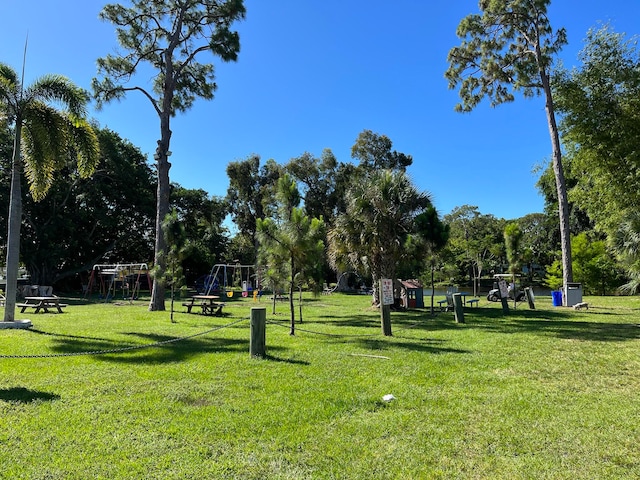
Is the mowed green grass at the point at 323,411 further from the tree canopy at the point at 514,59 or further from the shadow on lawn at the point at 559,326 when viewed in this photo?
the tree canopy at the point at 514,59

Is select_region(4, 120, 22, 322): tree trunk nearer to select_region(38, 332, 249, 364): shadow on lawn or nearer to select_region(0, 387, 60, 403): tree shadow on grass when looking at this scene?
select_region(38, 332, 249, 364): shadow on lawn

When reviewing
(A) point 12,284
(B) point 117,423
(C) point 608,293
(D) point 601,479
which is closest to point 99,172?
(A) point 12,284

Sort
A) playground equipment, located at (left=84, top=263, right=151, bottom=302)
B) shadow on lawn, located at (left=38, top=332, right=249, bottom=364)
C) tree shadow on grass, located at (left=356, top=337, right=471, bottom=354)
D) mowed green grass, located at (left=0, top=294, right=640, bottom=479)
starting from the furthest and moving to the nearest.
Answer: playground equipment, located at (left=84, top=263, right=151, bottom=302)
tree shadow on grass, located at (left=356, top=337, right=471, bottom=354)
shadow on lawn, located at (left=38, top=332, right=249, bottom=364)
mowed green grass, located at (left=0, top=294, right=640, bottom=479)

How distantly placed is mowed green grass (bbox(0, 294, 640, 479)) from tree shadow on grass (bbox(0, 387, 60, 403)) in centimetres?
3

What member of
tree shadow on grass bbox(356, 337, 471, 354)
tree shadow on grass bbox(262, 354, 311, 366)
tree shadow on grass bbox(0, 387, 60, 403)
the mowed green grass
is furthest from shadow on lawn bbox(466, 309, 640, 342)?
tree shadow on grass bbox(0, 387, 60, 403)

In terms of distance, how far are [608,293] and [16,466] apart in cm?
3791

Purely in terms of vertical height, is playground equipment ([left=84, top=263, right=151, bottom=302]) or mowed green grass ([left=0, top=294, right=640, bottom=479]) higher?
playground equipment ([left=84, top=263, right=151, bottom=302])

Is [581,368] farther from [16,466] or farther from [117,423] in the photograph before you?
[16,466]

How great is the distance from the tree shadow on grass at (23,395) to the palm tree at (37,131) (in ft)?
21.0

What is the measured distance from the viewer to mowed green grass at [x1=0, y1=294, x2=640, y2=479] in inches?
133

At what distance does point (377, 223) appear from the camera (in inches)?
554

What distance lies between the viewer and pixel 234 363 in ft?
23.1

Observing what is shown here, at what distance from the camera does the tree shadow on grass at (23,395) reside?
4961 millimetres

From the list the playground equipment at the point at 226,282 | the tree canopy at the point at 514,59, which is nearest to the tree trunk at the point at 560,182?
the tree canopy at the point at 514,59
